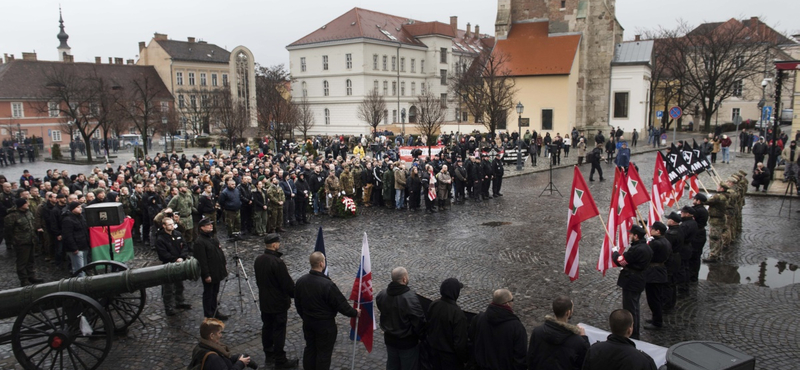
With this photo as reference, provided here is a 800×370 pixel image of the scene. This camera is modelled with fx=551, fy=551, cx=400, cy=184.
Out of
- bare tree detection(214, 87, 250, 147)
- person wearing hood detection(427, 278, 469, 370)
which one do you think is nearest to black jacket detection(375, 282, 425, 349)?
person wearing hood detection(427, 278, 469, 370)

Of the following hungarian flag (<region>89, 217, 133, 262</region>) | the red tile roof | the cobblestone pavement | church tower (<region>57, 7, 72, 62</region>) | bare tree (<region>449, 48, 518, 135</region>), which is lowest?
the cobblestone pavement

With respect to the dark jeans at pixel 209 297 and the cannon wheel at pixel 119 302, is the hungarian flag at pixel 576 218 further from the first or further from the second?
the cannon wheel at pixel 119 302

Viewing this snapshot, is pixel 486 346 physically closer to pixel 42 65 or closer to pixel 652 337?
pixel 652 337

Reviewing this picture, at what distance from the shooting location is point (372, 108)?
53.5 meters

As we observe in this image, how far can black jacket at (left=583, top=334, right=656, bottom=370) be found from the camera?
468cm

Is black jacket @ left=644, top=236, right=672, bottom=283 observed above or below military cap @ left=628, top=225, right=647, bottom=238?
below

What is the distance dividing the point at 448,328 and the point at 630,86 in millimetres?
47452

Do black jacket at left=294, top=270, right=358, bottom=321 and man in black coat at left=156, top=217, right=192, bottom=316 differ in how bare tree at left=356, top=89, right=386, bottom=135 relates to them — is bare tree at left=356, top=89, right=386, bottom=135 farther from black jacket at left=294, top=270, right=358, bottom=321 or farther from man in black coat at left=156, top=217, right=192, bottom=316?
black jacket at left=294, top=270, right=358, bottom=321

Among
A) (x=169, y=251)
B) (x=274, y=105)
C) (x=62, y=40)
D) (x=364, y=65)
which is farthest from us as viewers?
(x=62, y=40)

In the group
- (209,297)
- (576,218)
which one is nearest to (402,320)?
(209,297)

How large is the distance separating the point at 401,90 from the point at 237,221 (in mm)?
57258

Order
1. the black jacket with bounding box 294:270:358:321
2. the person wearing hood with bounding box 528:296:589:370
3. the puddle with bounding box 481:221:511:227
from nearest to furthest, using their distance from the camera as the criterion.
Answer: the person wearing hood with bounding box 528:296:589:370 → the black jacket with bounding box 294:270:358:321 → the puddle with bounding box 481:221:511:227

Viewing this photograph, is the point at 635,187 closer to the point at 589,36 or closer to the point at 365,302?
the point at 365,302

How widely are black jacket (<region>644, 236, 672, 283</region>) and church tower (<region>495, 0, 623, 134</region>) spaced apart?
42990 mm
